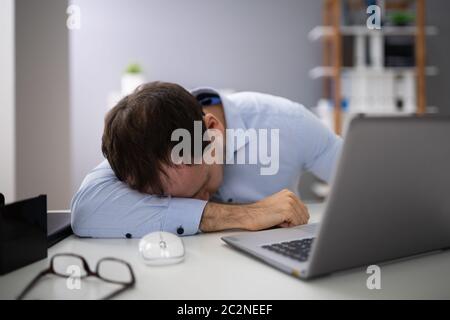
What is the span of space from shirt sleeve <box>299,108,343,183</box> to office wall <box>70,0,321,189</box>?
7.71ft

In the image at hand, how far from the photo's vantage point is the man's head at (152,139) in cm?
85

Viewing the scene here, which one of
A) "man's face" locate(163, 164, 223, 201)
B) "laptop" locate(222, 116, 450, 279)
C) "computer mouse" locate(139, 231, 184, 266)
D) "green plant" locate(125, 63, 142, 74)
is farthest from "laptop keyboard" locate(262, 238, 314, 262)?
"green plant" locate(125, 63, 142, 74)

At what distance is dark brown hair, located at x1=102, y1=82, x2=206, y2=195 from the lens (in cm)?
84

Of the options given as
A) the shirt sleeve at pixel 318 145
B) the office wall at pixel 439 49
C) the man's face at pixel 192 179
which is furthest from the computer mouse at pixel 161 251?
the office wall at pixel 439 49

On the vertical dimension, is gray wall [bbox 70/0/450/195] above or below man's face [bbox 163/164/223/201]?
above

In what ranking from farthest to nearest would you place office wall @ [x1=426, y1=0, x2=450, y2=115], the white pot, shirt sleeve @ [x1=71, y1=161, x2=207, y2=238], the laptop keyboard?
1. office wall @ [x1=426, y1=0, x2=450, y2=115]
2. the white pot
3. shirt sleeve @ [x1=71, y1=161, x2=207, y2=238]
4. the laptop keyboard

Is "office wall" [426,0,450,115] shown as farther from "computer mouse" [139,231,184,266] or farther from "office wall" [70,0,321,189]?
"computer mouse" [139,231,184,266]

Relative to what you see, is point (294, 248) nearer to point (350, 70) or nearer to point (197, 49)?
point (350, 70)

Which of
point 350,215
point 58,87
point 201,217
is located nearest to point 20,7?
point 58,87

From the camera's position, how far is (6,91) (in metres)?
1.43

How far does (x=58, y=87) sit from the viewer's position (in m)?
1.65
